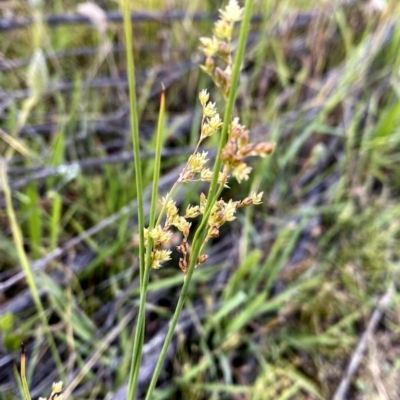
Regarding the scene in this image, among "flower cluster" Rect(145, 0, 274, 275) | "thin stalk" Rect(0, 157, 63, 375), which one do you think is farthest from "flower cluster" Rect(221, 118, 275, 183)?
"thin stalk" Rect(0, 157, 63, 375)

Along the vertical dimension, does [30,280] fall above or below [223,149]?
below

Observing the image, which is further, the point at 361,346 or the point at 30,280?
the point at 361,346

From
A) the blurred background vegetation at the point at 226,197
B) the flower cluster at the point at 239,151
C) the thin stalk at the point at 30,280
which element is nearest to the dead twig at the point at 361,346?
the blurred background vegetation at the point at 226,197

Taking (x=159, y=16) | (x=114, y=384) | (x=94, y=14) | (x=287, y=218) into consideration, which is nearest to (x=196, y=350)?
(x=114, y=384)

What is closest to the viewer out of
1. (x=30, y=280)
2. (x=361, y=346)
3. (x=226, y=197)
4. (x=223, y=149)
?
(x=223, y=149)

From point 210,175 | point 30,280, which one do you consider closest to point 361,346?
point 30,280

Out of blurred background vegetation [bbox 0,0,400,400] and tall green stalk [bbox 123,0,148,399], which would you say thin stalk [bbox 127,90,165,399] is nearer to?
tall green stalk [bbox 123,0,148,399]

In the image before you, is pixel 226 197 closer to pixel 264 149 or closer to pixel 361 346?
pixel 361 346

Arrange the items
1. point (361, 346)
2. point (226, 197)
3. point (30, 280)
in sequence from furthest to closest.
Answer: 1. point (226, 197)
2. point (361, 346)
3. point (30, 280)
